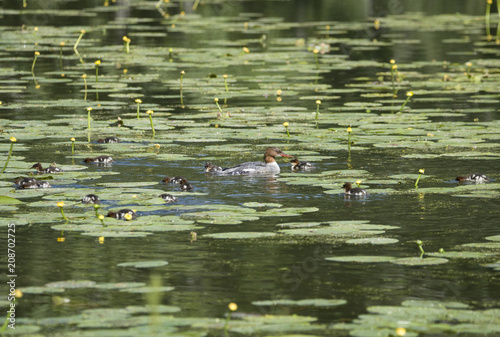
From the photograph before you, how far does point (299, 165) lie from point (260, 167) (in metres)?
0.53

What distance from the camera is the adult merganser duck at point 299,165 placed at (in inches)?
474

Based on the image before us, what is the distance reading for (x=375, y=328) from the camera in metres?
6.34

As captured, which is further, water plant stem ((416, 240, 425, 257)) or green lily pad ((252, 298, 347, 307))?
water plant stem ((416, 240, 425, 257))

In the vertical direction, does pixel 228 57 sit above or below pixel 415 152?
above

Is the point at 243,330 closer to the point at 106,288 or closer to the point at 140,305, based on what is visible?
the point at 140,305

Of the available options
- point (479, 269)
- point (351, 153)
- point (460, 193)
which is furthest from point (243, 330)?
point (351, 153)

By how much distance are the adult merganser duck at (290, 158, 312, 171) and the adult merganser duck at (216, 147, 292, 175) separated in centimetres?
19

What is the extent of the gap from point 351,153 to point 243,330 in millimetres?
6918

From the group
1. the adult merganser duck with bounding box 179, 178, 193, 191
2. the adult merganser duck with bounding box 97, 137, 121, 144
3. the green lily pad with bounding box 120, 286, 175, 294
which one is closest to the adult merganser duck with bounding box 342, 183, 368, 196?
the adult merganser duck with bounding box 179, 178, 193, 191

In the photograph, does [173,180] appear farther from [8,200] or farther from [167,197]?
[8,200]

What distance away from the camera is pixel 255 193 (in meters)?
10.9

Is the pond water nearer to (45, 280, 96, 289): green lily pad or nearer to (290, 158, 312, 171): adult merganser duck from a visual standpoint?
(45, 280, 96, 289): green lily pad

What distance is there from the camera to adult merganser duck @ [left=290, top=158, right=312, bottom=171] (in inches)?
474

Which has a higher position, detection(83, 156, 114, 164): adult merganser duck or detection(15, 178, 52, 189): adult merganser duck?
detection(83, 156, 114, 164): adult merganser duck
